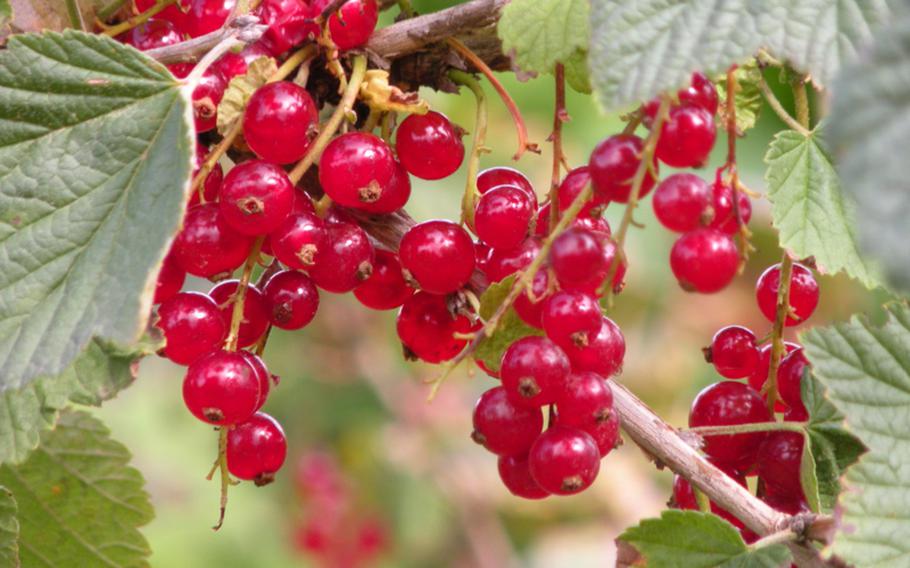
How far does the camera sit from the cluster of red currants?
84 centimetres

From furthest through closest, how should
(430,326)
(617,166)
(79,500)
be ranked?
(79,500), (430,326), (617,166)

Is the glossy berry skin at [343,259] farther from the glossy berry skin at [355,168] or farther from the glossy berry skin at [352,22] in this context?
the glossy berry skin at [352,22]

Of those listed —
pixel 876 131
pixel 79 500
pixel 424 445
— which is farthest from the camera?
pixel 424 445

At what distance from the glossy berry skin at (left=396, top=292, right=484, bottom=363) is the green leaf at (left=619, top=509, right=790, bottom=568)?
0.20m

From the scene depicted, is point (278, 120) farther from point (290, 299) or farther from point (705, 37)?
point (705, 37)

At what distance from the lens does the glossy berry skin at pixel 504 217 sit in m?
0.79

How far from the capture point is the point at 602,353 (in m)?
0.76

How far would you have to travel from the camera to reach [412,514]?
109 inches

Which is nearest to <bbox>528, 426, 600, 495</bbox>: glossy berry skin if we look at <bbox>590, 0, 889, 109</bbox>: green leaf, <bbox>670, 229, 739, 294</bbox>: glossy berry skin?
<bbox>670, 229, 739, 294</bbox>: glossy berry skin

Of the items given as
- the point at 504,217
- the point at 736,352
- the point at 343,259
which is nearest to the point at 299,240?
the point at 343,259

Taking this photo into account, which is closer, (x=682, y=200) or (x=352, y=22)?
(x=682, y=200)

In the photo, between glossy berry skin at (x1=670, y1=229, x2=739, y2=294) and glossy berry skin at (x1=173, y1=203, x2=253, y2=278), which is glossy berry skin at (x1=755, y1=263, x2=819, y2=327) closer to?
glossy berry skin at (x1=670, y1=229, x2=739, y2=294)

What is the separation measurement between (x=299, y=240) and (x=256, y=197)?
0.05 meters

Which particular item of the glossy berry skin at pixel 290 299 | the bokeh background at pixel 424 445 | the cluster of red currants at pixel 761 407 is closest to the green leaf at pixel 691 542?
the cluster of red currants at pixel 761 407
